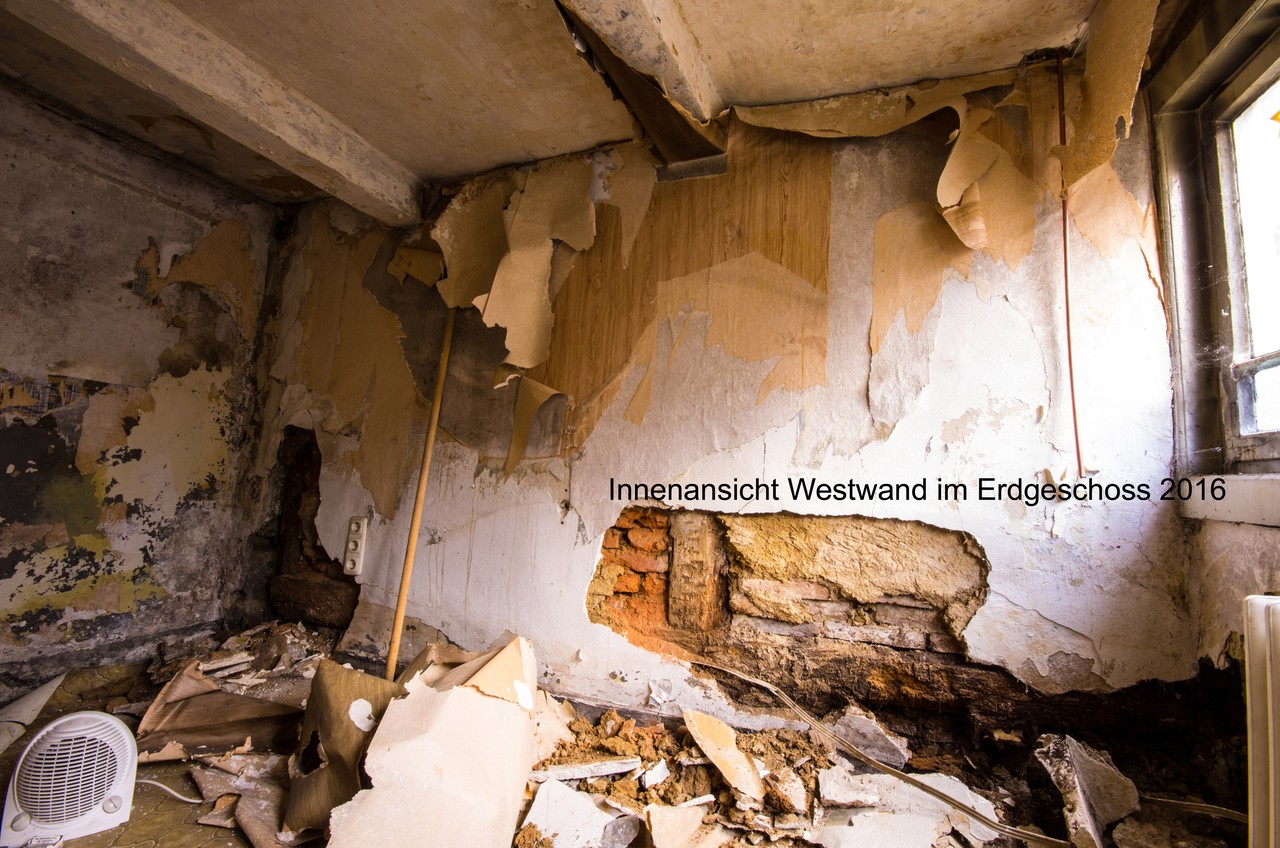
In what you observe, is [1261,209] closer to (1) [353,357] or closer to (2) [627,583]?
(2) [627,583]

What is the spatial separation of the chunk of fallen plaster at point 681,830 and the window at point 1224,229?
1.60 meters

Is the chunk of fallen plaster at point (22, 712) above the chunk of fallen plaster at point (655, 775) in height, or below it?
below

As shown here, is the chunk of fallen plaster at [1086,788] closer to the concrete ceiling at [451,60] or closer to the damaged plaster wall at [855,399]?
the damaged plaster wall at [855,399]

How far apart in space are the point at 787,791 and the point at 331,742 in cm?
126

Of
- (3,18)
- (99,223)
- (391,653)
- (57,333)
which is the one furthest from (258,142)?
(391,653)

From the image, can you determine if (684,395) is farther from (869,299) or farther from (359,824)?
(359,824)

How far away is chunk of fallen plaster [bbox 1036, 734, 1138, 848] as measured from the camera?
1411mm

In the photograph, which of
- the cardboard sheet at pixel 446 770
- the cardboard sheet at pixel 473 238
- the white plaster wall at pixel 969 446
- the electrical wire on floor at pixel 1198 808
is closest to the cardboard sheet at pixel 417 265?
the cardboard sheet at pixel 473 238

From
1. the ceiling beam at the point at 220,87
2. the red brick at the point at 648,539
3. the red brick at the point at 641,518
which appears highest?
the ceiling beam at the point at 220,87

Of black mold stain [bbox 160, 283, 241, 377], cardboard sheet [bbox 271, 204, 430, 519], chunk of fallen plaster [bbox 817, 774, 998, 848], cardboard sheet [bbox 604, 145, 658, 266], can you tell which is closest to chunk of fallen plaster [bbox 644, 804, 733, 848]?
chunk of fallen plaster [bbox 817, 774, 998, 848]

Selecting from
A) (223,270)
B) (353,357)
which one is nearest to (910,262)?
(353,357)

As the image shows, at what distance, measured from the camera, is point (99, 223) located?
8.36 feet

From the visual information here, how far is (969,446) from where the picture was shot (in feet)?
5.85

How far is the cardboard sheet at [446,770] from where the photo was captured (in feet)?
4.64
